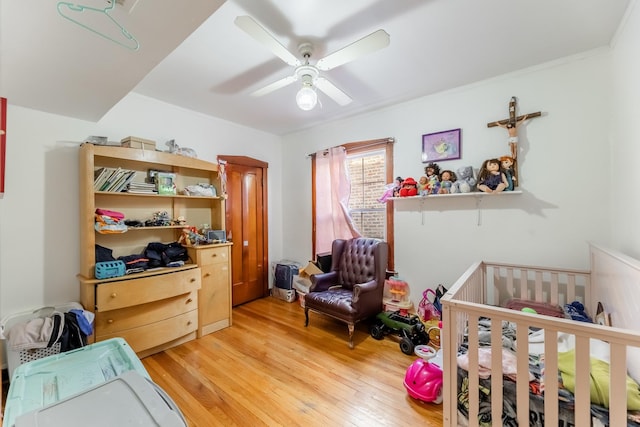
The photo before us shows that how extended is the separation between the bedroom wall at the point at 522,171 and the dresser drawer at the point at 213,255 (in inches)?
81.6

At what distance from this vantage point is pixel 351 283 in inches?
121

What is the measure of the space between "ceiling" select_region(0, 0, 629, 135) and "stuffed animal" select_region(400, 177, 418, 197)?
0.97 metres

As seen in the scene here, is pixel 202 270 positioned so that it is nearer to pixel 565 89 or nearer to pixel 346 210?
pixel 346 210

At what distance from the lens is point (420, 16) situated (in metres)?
1.66

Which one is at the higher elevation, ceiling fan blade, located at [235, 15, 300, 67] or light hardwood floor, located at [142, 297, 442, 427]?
ceiling fan blade, located at [235, 15, 300, 67]

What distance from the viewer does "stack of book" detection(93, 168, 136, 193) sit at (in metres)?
2.30

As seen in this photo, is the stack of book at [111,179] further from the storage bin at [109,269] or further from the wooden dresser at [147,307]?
the wooden dresser at [147,307]

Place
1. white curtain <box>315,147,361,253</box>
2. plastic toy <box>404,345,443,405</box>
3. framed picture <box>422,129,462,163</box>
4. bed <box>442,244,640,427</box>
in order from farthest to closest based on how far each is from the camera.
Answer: white curtain <box>315,147,361,253</box>
framed picture <box>422,129,462,163</box>
plastic toy <box>404,345,443,405</box>
bed <box>442,244,640,427</box>

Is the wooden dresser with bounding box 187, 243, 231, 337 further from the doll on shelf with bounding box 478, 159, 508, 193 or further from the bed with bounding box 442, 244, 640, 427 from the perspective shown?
the doll on shelf with bounding box 478, 159, 508, 193

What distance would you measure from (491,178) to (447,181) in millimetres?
392

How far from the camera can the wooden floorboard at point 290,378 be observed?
1.67 metres

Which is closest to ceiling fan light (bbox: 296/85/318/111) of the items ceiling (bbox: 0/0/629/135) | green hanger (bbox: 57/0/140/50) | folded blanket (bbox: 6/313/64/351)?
ceiling (bbox: 0/0/629/135)

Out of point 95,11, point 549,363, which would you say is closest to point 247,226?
point 95,11

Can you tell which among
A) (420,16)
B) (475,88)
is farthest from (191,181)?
(475,88)
